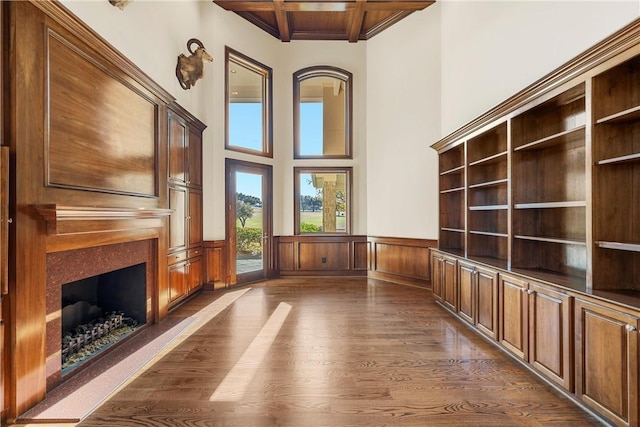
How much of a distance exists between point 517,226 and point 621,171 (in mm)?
975

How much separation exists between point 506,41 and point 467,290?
2.75 m

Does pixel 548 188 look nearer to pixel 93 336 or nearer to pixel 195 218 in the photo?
pixel 93 336

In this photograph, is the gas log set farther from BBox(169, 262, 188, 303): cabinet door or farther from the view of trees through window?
the view of trees through window

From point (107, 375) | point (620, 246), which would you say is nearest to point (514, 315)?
point (620, 246)

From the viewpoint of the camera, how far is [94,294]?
3.35 meters

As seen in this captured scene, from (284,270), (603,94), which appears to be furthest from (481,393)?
(284,270)

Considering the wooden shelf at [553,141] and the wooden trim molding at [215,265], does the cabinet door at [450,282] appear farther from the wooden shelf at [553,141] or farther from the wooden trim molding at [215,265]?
the wooden trim molding at [215,265]

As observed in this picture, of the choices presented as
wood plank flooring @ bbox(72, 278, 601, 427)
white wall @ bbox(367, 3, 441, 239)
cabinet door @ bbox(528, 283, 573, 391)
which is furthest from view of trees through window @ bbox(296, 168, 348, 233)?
cabinet door @ bbox(528, 283, 573, 391)

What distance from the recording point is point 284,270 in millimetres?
6441

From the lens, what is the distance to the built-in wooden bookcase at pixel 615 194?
6.87 ft

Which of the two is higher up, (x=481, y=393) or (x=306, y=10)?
(x=306, y=10)

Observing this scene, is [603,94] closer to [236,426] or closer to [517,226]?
[517,226]

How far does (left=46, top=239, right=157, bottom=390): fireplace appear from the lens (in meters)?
2.28

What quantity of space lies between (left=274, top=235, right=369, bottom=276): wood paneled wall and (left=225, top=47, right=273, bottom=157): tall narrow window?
190cm
